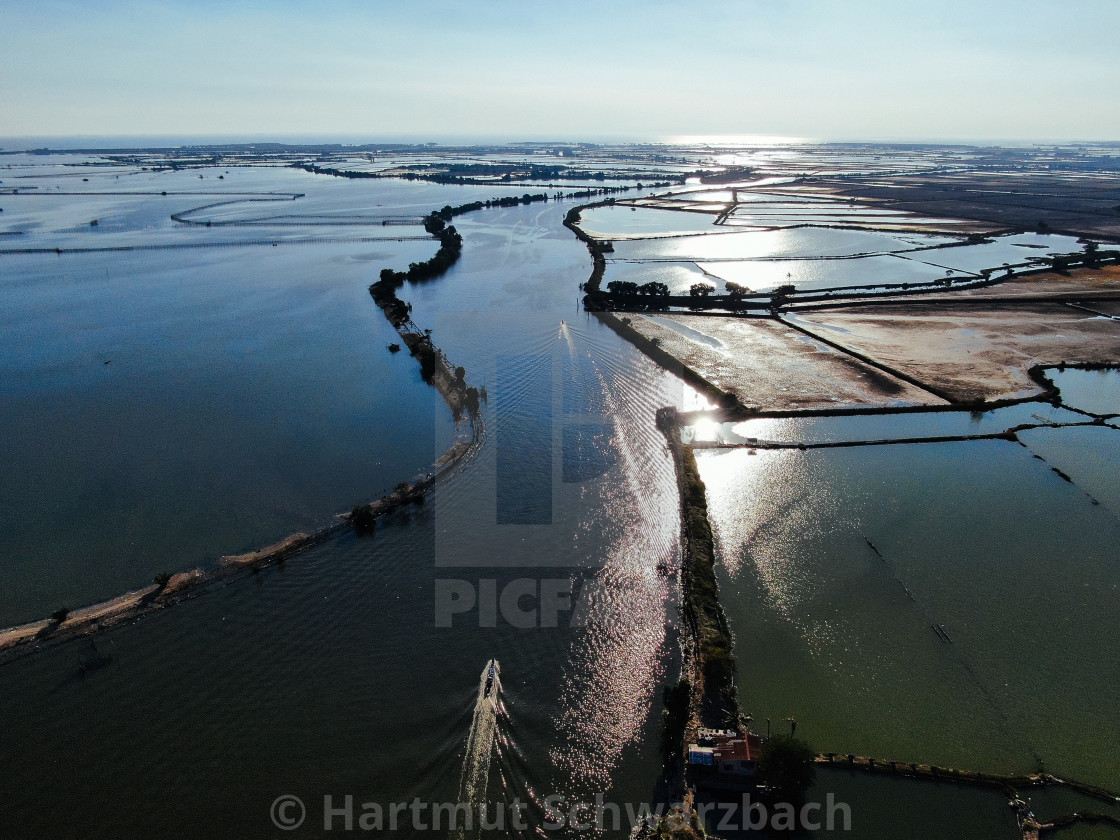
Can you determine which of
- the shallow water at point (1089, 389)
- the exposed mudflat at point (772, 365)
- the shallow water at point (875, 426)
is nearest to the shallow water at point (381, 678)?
the shallow water at point (875, 426)

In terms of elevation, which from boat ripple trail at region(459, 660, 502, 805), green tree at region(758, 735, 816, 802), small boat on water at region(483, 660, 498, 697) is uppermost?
green tree at region(758, 735, 816, 802)

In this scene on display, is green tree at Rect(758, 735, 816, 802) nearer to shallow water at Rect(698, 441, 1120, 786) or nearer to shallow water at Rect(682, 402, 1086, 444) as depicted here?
shallow water at Rect(698, 441, 1120, 786)

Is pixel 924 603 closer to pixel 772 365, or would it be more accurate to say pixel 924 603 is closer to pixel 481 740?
pixel 481 740

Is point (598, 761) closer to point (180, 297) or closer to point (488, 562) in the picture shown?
point (488, 562)

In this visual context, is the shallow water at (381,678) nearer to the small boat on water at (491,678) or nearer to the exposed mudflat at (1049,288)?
the small boat on water at (491,678)

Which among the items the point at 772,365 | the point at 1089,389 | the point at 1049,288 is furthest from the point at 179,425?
the point at 1049,288

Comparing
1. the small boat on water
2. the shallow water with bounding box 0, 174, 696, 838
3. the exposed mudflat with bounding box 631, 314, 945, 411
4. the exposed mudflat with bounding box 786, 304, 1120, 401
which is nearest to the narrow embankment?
the shallow water with bounding box 0, 174, 696, 838
